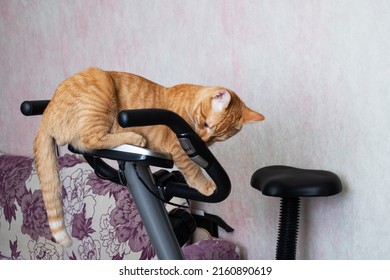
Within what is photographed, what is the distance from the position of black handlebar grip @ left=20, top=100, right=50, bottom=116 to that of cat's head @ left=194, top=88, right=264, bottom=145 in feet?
1.20

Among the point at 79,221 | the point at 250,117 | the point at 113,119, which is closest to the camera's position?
the point at 113,119

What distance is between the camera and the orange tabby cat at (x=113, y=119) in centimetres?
111

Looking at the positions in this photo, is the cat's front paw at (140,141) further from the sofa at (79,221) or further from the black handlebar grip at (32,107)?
the sofa at (79,221)

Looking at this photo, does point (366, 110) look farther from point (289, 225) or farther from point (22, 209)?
point (22, 209)

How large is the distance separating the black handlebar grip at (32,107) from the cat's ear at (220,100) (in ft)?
1.30

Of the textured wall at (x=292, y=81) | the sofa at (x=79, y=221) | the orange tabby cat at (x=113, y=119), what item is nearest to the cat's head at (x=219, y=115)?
the orange tabby cat at (x=113, y=119)

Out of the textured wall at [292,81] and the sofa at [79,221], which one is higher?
the textured wall at [292,81]

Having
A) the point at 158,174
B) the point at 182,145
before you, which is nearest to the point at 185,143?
the point at 182,145

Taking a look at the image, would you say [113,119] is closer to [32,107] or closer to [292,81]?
[32,107]

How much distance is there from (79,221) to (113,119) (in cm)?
123

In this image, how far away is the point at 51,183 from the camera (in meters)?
1.19

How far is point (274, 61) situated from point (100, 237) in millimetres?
1033

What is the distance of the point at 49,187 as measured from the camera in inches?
46.6
